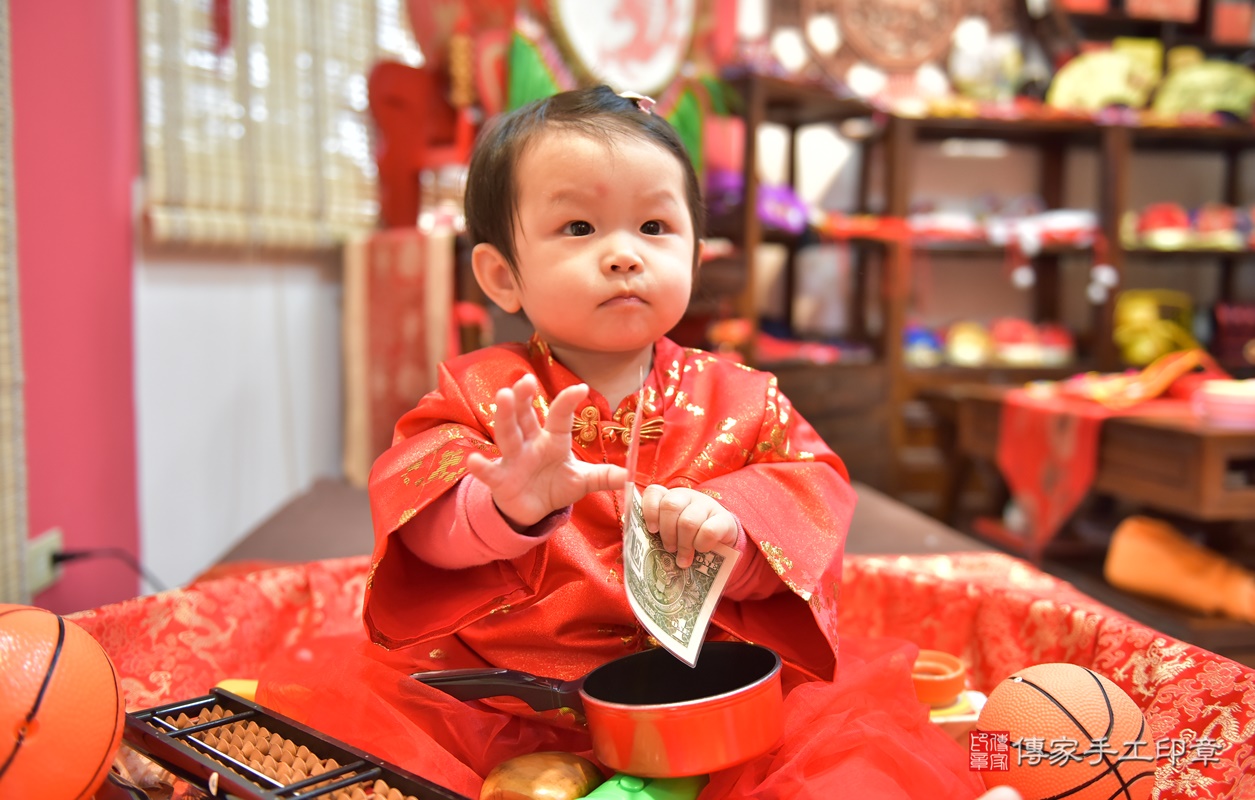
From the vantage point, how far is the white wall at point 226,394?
2070 mm

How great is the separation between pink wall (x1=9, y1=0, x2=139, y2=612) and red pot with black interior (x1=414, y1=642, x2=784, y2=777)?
116 centimetres

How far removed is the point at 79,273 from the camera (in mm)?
1785

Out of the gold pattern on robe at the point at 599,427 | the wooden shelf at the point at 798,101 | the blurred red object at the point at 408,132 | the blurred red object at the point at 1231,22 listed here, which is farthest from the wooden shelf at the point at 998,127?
the gold pattern on robe at the point at 599,427

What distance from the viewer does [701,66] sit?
298 centimetres

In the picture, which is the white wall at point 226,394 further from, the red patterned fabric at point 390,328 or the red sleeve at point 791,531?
the red sleeve at point 791,531

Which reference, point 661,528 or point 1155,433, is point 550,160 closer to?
point 661,528

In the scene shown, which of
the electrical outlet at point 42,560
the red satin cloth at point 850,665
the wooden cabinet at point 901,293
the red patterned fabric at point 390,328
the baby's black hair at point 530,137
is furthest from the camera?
the wooden cabinet at point 901,293

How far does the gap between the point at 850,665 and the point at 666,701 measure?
21 centimetres

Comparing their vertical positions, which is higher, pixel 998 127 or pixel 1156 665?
pixel 998 127

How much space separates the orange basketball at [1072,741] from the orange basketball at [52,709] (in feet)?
2.26

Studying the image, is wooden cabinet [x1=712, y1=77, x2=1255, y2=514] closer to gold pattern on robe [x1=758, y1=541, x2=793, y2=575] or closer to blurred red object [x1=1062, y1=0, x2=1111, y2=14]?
blurred red object [x1=1062, y1=0, x2=1111, y2=14]

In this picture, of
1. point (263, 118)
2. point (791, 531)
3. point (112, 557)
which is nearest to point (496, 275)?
point (791, 531)

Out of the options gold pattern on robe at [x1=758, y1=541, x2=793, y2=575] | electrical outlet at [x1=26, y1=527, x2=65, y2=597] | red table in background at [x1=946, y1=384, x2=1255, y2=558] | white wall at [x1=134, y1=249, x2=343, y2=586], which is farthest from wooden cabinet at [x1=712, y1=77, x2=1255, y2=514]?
gold pattern on robe at [x1=758, y1=541, x2=793, y2=575]

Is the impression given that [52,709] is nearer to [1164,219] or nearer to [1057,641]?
[1057,641]
